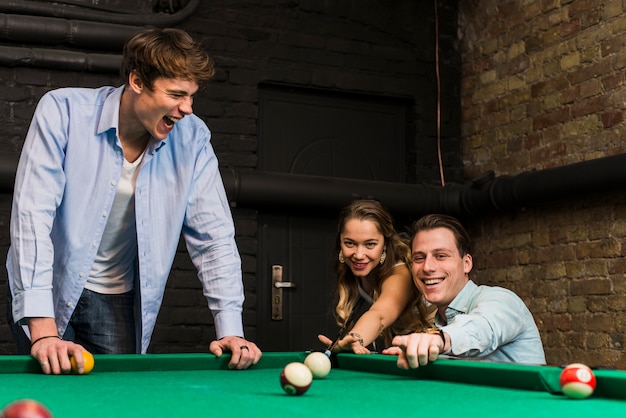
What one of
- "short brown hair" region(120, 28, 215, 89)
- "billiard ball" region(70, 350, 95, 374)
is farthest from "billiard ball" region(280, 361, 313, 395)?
"short brown hair" region(120, 28, 215, 89)

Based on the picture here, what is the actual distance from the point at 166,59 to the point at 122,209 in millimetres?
535

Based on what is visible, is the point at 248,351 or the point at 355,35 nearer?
the point at 248,351

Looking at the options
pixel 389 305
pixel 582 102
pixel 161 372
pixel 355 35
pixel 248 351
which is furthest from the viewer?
pixel 355 35

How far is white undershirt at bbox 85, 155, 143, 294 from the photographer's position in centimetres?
288

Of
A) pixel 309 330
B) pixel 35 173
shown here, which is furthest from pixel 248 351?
pixel 309 330

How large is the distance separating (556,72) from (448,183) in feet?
3.34

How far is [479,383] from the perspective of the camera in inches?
82.1

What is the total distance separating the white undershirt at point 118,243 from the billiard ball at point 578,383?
161 cm

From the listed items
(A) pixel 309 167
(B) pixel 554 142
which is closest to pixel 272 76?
(A) pixel 309 167

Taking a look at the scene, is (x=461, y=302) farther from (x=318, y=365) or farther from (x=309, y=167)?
(x=309, y=167)

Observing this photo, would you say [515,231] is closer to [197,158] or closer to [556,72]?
[556,72]

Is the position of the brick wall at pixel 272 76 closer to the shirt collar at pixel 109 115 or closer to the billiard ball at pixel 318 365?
the shirt collar at pixel 109 115

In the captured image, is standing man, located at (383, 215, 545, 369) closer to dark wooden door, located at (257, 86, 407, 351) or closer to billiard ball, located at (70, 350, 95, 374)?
billiard ball, located at (70, 350, 95, 374)

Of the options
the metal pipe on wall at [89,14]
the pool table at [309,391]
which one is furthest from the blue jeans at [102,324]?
the metal pipe on wall at [89,14]
